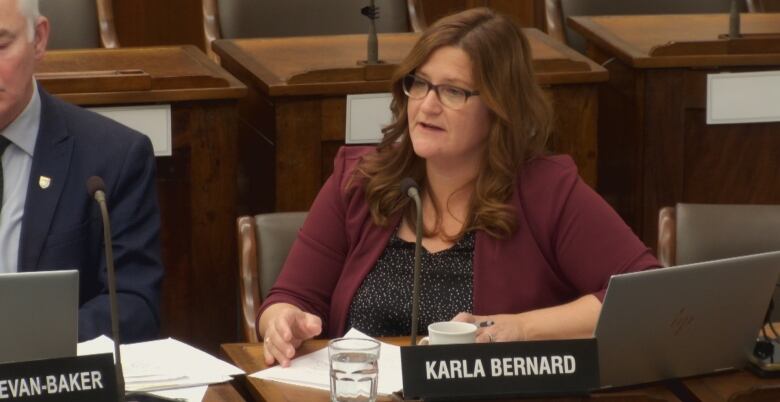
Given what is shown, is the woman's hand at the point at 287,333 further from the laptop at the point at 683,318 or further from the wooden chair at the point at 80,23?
the wooden chair at the point at 80,23

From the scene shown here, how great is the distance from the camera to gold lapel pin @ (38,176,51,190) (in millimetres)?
2748

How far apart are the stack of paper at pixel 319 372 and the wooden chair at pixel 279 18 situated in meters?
2.52

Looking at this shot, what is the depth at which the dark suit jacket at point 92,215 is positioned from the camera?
274 cm

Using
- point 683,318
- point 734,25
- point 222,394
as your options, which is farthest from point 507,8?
point 222,394

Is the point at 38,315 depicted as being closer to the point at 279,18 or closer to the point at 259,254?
the point at 259,254

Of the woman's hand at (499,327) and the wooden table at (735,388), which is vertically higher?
the woman's hand at (499,327)

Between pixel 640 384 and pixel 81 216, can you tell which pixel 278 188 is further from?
pixel 640 384

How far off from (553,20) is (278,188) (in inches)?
61.8

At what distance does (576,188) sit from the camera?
9.30ft

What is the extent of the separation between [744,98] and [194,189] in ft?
5.20

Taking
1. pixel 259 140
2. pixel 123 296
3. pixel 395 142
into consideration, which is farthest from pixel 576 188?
pixel 259 140

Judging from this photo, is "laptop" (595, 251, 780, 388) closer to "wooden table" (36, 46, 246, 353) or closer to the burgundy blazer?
the burgundy blazer

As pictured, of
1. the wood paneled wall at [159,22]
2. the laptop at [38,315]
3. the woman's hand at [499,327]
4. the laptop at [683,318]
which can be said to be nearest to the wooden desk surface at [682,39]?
the wood paneled wall at [159,22]

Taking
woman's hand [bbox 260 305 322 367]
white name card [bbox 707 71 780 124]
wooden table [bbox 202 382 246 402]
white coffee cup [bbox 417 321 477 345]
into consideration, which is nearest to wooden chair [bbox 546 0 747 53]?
white name card [bbox 707 71 780 124]
